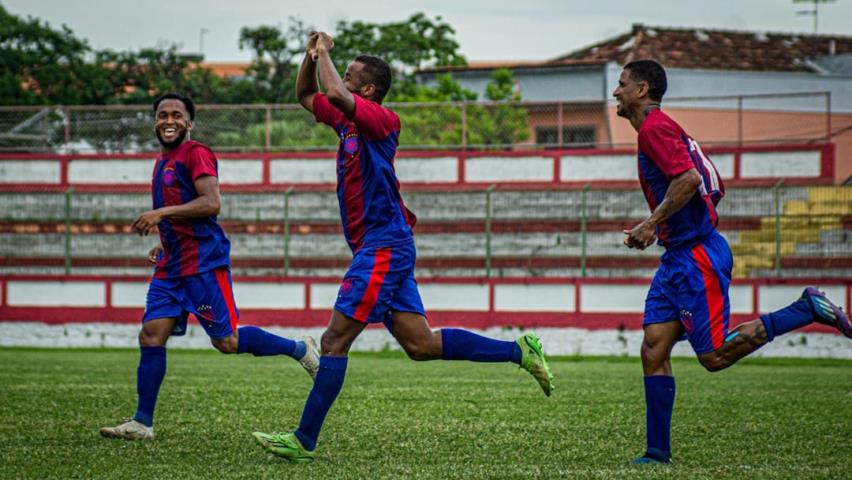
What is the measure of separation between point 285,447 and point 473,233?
1857cm

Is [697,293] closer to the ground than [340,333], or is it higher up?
higher up

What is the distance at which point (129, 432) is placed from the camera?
7.39m

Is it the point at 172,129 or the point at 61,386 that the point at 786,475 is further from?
the point at 61,386

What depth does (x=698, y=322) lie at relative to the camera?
6477 mm

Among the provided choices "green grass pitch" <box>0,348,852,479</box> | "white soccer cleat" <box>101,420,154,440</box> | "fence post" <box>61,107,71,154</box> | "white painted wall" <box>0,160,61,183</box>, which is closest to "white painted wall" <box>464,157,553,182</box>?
"fence post" <box>61,107,71,154</box>

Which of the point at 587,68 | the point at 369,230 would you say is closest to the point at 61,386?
the point at 369,230

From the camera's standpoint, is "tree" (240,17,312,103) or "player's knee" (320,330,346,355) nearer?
"player's knee" (320,330,346,355)

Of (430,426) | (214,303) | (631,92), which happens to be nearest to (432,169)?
(430,426)

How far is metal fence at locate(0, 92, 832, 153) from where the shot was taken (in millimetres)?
27250

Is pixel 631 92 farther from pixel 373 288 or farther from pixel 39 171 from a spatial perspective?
pixel 39 171

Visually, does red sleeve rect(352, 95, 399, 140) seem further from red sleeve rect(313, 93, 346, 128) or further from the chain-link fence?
the chain-link fence

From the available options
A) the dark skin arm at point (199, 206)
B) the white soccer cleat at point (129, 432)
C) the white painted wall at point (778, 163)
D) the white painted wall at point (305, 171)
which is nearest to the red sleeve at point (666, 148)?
the dark skin arm at point (199, 206)

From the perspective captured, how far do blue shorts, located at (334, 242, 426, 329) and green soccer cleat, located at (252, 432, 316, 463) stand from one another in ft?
2.39

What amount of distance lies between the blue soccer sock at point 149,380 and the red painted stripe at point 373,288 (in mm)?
1823
